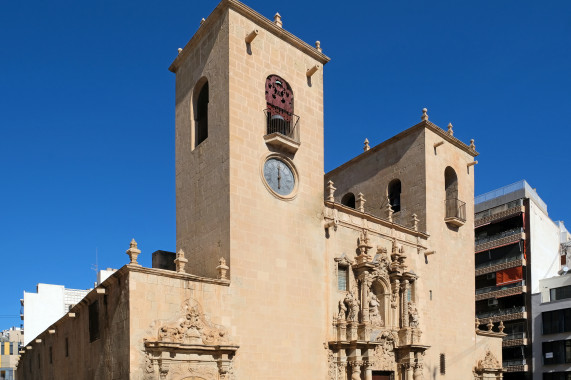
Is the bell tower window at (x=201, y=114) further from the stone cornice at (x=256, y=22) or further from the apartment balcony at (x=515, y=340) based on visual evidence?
the apartment balcony at (x=515, y=340)

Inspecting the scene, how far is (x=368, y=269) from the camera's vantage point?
2381cm

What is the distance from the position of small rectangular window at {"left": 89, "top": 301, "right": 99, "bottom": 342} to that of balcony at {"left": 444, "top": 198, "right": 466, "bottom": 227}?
61.6 ft

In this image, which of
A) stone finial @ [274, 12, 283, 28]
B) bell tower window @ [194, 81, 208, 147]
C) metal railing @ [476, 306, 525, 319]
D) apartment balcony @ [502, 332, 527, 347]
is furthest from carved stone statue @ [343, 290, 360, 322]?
metal railing @ [476, 306, 525, 319]

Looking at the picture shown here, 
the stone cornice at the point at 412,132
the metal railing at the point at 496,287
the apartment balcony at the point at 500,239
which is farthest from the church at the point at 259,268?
the apartment balcony at the point at 500,239

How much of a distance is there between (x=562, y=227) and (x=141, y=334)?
48.2 m

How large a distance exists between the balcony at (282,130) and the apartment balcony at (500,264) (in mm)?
29223

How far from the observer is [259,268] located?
66.0 feet

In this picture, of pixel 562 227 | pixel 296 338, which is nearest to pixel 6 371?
pixel 296 338

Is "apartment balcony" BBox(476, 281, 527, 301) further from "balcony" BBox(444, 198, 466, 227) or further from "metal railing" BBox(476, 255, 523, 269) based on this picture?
"balcony" BBox(444, 198, 466, 227)

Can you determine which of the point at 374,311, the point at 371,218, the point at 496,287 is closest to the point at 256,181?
the point at 371,218

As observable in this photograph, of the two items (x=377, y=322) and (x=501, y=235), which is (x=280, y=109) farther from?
(x=501, y=235)

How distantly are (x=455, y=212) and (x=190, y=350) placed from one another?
712 inches

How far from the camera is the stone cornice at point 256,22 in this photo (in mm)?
21375

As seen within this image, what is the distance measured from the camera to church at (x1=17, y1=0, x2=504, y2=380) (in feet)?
57.2
